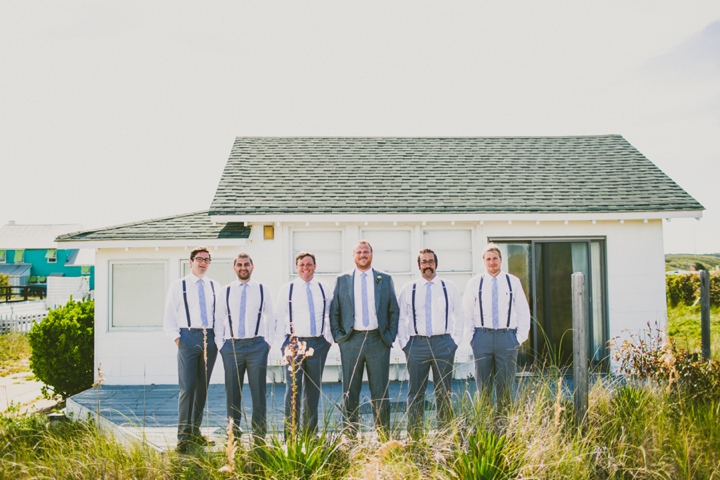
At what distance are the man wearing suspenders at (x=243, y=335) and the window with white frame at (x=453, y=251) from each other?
169 inches

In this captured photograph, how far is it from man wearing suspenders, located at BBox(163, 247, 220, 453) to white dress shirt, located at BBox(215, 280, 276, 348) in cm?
11

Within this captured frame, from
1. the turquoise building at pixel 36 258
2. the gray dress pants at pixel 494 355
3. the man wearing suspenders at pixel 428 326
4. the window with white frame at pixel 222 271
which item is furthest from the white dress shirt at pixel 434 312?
the turquoise building at pixel 36 258

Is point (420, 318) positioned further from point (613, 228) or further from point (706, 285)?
point (613, 228)

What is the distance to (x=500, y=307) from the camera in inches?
216

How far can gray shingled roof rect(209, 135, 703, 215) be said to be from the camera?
29.0 feet

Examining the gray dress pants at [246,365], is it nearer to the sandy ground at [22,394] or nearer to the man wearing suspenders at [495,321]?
the man wearing suspenders at [495,321]

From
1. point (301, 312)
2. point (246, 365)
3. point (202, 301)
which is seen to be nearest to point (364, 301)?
point (301, 312)

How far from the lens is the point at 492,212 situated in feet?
28.4

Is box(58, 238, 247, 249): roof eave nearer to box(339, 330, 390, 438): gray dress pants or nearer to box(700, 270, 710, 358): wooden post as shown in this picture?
box(339, 330, 390, 438): gray dress pants

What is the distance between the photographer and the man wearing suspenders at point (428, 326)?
5.41 m

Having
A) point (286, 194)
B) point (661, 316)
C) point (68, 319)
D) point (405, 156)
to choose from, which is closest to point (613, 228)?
point (661, 316)

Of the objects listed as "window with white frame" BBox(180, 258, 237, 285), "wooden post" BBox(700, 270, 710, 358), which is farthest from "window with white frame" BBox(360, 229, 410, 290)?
"wooden post" BBox(700, 270, 710, 358)

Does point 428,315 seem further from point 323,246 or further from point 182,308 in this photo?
point 323,246

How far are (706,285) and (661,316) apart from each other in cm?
196
